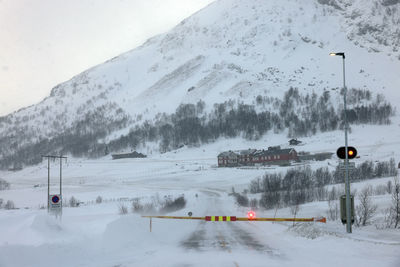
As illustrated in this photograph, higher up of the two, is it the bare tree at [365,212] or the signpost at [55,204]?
the signpost at [55,204]

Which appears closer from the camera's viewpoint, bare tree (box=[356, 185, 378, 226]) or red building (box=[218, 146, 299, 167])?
bare tree (box=[356, 185, 378, 226])

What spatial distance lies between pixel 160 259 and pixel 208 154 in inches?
6539

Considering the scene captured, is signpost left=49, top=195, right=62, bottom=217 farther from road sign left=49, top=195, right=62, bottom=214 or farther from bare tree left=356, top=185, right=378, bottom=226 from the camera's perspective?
bare tree left=356, top=185, right=378, bottom=226

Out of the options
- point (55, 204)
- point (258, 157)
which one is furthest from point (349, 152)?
point (258, 157)

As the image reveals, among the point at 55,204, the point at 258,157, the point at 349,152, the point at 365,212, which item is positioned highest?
the point at 349,152

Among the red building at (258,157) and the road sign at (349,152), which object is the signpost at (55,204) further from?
the red building at (258,157)

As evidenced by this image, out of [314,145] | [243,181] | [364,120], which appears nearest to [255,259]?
[243,181]

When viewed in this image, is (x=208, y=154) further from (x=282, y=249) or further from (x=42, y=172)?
(x=282, y=249)

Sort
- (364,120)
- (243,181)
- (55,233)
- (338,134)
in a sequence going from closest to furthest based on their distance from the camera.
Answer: (55,233), (243,181), (338,134), (364,120)

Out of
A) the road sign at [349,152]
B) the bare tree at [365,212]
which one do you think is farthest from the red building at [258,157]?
the road sign at [349,152]

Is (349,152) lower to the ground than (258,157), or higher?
higher

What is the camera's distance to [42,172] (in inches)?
6747

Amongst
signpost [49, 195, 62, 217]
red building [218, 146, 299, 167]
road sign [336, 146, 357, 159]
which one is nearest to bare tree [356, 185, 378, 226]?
road sign [336, 146, 357, 159]

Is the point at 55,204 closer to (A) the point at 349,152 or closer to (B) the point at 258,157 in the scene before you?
(A) the point at 349,152
